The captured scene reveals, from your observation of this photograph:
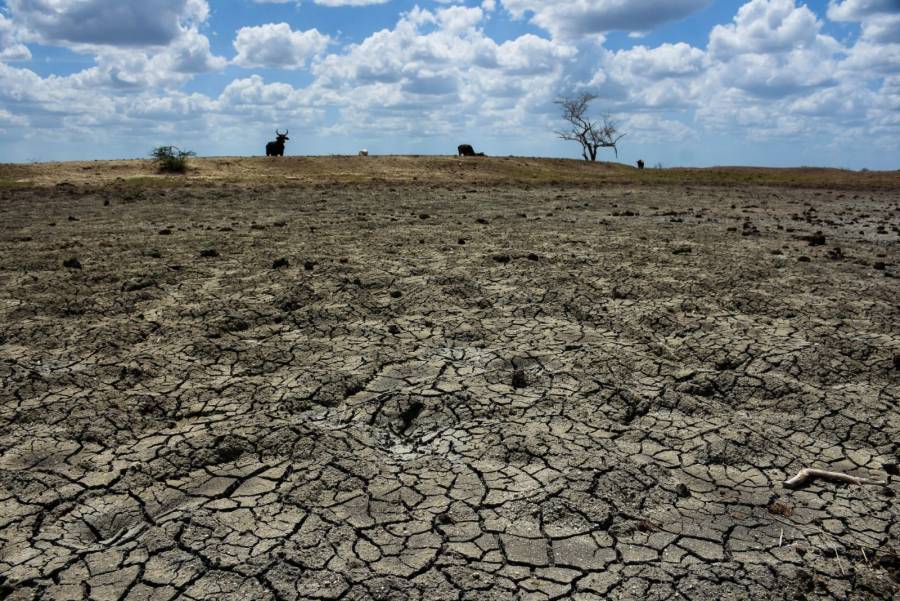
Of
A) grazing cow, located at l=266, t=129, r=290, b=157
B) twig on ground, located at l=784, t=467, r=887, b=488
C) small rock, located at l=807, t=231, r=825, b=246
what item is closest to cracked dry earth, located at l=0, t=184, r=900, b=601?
twig on ground, located at l=784, t=467, r=887, b=488

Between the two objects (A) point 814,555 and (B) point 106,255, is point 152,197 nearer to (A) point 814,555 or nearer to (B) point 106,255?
(B) point 106,255

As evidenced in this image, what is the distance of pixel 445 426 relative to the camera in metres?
4.42

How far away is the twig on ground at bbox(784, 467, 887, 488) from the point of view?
12.3 feet

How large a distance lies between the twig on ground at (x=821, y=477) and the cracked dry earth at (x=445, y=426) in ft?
0.17

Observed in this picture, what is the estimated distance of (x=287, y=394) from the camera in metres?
4.82

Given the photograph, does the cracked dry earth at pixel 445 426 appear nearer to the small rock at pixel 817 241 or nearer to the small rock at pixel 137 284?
the small rock at pixel 137 284

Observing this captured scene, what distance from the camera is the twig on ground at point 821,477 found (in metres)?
3.73

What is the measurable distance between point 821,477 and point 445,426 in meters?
2.20

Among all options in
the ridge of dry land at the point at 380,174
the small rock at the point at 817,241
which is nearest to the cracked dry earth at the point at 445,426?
the small rock at the point at 817,241

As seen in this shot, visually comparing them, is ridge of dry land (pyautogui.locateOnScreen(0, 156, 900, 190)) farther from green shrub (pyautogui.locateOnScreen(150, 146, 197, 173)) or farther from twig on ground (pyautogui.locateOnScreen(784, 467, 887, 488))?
twig on ground (pyautogui.locateOnScreen(784, 467, 887, 488))

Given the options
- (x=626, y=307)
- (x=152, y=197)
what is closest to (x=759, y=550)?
(x=626, y=307)

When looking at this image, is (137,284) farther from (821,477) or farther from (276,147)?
(276,147)

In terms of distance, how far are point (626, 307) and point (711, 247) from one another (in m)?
4.16

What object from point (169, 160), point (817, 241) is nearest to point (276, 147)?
point (169, 160)
